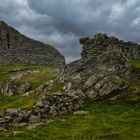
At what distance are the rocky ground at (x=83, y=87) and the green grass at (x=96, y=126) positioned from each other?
275 centimetres

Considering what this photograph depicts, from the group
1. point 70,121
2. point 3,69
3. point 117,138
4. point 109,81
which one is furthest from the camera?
point 3,69

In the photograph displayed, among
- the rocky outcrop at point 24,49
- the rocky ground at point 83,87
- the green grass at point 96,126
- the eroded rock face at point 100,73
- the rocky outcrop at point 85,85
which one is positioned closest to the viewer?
the green grass at point 96,126

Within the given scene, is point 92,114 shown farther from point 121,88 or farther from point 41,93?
point 41,93

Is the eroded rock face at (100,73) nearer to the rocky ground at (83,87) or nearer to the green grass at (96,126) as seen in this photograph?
the rocky ground at (83,87)

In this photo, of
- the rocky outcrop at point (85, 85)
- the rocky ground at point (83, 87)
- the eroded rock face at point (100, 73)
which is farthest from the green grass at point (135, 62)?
the rocky outcrop at point (85, 85)

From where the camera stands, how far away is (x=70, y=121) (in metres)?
64.2

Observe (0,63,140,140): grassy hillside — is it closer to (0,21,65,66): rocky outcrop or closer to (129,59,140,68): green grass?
(129,59,140,68): green grass

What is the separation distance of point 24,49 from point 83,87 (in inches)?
4627

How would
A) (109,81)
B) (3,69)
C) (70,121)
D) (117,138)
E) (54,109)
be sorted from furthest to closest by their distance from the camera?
(3,69), (109,81), (54,109), (70,121), (117,138)

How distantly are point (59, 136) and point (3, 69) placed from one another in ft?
360

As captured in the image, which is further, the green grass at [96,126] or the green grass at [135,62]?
Answer: the green grass at [135,62]

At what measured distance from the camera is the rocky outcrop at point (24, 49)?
190125 millimetres

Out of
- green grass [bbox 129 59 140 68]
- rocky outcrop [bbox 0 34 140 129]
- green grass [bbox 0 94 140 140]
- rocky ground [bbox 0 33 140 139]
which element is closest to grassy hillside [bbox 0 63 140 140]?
green grass [bbox 0 94 140 140]

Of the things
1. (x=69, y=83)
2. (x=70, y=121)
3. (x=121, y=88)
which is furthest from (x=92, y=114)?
(x=69, y=83)
